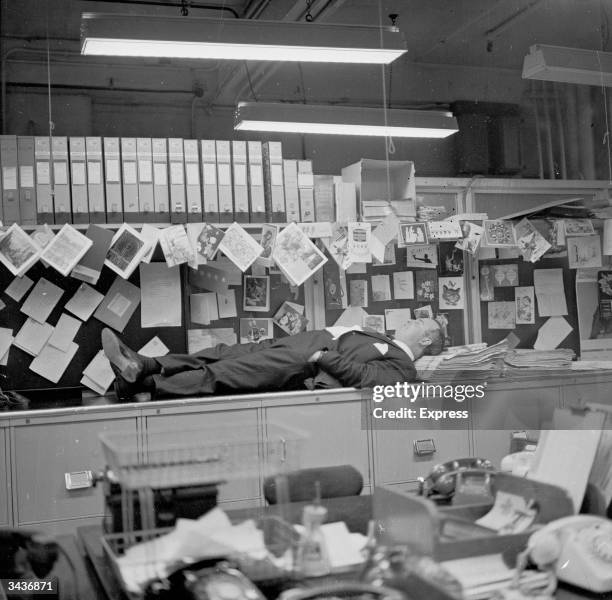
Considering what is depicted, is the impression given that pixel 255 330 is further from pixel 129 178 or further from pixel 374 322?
pixel 129 178

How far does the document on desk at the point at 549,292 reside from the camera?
2.66 meters

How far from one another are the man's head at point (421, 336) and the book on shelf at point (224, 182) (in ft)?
2.26

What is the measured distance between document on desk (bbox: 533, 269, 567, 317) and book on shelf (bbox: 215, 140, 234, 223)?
1.09 m

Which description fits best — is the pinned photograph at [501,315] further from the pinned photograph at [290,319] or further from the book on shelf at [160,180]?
the book on shelf at [160,180]

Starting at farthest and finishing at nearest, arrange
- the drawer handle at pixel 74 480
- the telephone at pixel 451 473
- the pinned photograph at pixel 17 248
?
the pinned photograph at pixel 17 248 → the drawer handle at pixel 74 480 → the telephone at pixel 451 473

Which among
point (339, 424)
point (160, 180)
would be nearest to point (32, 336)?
point (160, 180)

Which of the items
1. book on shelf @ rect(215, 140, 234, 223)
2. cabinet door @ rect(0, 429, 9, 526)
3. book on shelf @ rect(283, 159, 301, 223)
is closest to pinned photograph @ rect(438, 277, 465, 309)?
book on shelf @ rect(283, 159, 301, 223)

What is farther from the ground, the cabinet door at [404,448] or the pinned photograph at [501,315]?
the pinned photograph at [501,315]

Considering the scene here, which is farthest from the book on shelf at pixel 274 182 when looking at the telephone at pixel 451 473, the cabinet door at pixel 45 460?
the telephone at pixel 451 473

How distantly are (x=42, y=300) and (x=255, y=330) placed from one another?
0.70 m

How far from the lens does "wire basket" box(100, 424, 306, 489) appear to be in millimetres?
Result: 642

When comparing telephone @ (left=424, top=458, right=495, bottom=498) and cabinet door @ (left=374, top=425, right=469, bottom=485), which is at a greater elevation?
telephone @ (left=424, top=458, right=495, bottom=498)

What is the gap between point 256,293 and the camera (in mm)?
2660

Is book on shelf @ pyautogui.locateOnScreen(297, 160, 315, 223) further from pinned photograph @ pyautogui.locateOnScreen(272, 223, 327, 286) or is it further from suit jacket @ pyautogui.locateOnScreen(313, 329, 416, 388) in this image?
suit jacket @ pyautogui.locateOnScreen(313, 329, 416, 388)
